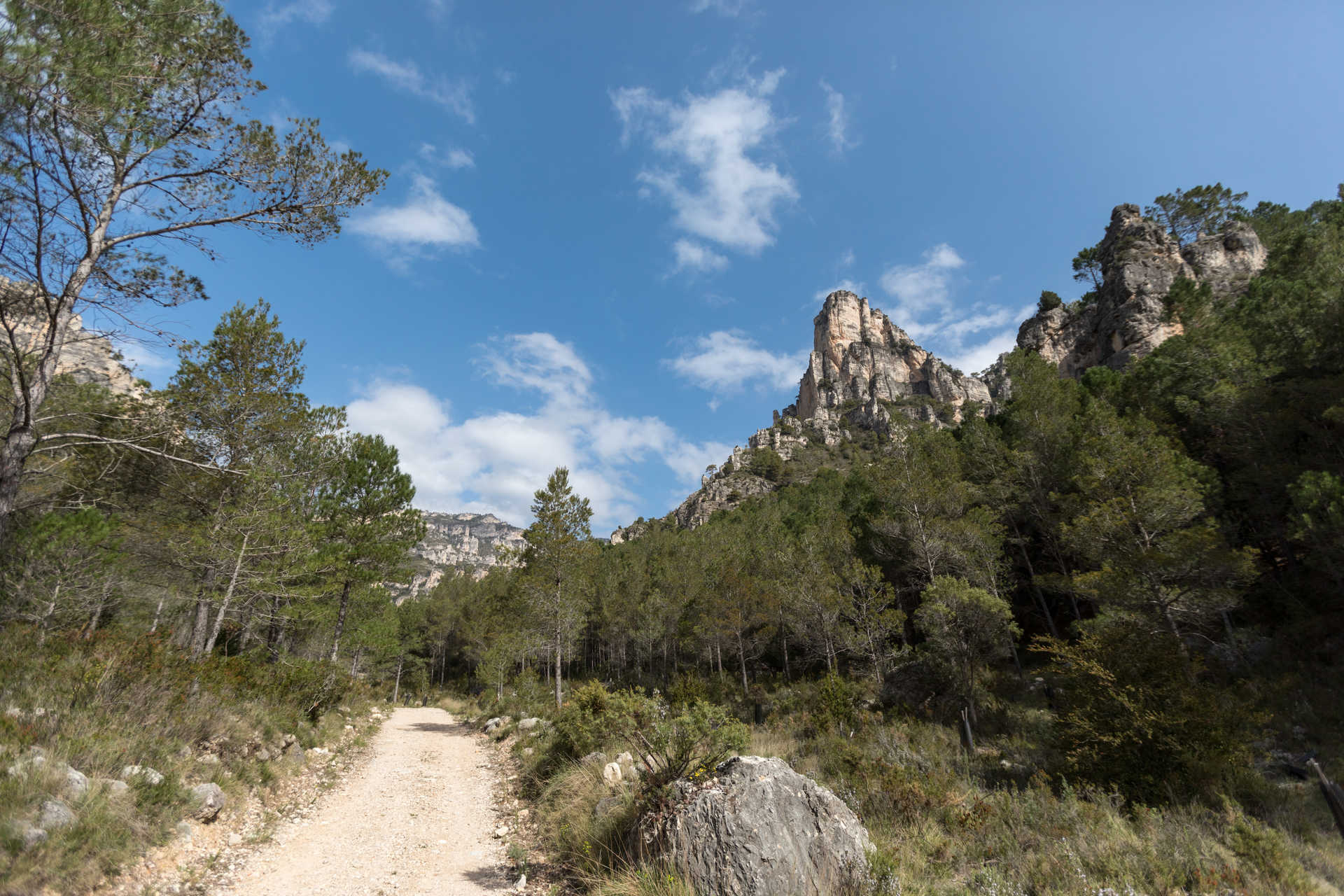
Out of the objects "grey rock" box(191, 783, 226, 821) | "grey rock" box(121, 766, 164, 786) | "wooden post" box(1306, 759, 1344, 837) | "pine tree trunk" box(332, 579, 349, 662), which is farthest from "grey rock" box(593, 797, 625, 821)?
"pine tree trunk" box(332, 579, 349, 662)

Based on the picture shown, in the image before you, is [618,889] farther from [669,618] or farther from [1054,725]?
[669,618]

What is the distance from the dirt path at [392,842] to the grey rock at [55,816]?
152 cm

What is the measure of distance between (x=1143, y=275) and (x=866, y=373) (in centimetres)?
6685

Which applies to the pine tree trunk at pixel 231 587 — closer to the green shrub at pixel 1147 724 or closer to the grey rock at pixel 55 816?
the grey rock at pixel 55 816

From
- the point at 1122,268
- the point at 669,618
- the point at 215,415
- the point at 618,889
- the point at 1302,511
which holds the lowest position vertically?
the point at 618,889

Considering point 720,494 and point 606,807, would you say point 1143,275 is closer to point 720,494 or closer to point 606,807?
point 720,494

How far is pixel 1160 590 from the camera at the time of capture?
44.2ft

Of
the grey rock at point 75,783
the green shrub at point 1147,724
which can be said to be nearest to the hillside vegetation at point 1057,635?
the green shrub at point 1147,724

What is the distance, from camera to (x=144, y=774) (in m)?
5.58

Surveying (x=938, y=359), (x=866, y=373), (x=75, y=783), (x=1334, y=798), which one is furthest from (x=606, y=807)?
(x=938, y=359)

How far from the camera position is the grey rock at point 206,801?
19.5 feet

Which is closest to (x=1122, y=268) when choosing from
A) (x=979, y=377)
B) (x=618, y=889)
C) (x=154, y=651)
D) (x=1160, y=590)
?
(x=1160, y=590)

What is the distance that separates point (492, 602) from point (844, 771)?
33.4 meters

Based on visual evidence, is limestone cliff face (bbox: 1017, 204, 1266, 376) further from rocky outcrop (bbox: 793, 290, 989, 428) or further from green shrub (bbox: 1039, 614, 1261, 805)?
rocky outcrop (bbox: 793, 290, 989, 428)
